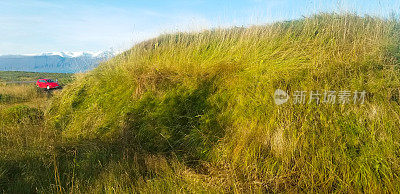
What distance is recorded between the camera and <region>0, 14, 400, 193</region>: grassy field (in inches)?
104

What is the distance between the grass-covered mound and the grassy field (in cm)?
2

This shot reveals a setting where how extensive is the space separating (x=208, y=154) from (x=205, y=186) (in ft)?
2.90

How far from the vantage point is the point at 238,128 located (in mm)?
3447

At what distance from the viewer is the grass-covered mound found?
2.66m

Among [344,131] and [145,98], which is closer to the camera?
[344,131]

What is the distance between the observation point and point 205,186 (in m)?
2.57

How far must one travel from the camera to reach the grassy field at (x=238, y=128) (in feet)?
8.70

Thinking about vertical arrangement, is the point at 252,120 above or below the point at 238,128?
above

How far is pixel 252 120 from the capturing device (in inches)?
133

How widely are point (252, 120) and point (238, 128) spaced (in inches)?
9.5

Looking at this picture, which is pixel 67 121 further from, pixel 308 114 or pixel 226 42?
pixel 308 114

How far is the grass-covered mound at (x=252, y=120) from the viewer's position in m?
2.66

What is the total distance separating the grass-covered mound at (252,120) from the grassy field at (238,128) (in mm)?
18

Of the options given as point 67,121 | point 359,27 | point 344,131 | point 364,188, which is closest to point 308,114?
point 344,131
